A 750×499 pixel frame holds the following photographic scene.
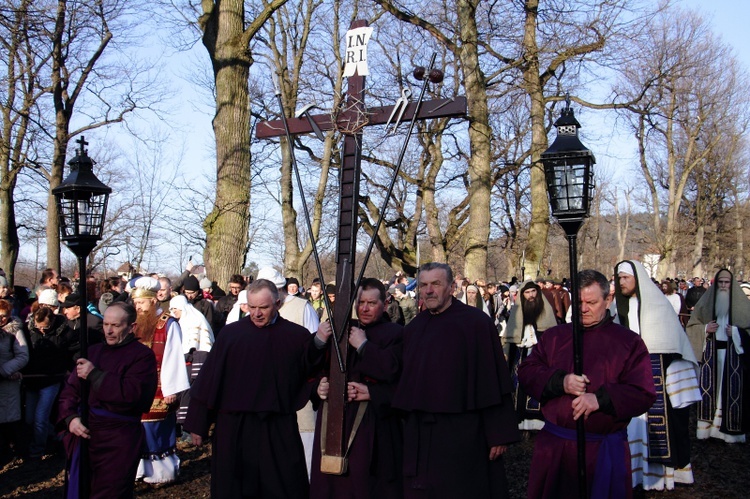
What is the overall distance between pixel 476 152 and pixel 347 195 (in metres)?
11.5

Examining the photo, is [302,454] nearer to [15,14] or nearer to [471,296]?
[15,14]

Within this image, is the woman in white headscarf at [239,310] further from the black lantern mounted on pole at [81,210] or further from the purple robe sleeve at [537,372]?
the purple robe sleeve at [537,372]

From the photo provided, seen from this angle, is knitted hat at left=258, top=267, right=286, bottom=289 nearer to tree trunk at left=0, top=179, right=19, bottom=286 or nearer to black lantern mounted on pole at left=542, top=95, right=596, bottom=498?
black lantern mounted on pole at left=542, top=95, right=596, bottom=498

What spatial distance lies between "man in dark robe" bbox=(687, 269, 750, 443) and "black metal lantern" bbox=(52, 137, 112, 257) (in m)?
7.99

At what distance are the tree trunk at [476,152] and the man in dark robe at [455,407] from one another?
1081 centimetres

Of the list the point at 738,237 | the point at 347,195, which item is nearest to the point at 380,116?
the point at 347,195

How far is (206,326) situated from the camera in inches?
381

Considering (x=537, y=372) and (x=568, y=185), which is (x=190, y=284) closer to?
(x=537, y=372)

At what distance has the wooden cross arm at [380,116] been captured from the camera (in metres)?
5.11

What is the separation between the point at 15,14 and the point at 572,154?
6955mm

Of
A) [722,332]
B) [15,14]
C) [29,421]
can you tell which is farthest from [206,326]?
[722,332]

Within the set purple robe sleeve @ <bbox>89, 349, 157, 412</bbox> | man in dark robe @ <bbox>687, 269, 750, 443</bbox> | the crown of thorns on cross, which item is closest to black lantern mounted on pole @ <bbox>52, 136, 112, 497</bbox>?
purple robe sleeve @ <bbox>89, 349, 157, 412</bbox>

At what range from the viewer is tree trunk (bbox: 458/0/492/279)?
1633 centimetres

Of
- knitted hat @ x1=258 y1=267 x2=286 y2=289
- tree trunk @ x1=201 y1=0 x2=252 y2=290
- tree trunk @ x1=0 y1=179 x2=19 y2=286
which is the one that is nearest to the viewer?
knitted hat @ x1=258 y1=267 x2=286 y2=289
